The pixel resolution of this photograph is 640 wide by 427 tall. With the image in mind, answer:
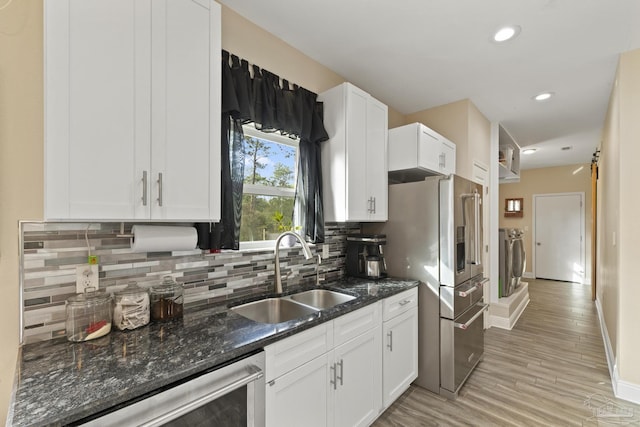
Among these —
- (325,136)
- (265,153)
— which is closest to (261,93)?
(265,153)

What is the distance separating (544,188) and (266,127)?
7.50 m

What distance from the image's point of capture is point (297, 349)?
144 centimetres

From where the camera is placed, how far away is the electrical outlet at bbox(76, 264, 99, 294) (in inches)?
50.7

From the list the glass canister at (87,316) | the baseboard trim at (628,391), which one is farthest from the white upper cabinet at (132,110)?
the baseboard trim at (628,391)

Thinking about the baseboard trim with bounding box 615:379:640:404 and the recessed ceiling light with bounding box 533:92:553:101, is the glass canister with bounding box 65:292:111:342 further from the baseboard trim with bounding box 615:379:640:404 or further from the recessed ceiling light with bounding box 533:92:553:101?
the recessed ceiling light with bounding box 533:92:553:101

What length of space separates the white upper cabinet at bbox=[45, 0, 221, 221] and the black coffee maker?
4.75 ft

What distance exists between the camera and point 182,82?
1.35 meters

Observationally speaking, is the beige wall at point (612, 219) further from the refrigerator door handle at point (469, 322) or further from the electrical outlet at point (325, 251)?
the electrical outlet at point (325, 251)

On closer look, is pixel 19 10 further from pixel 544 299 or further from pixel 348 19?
pixel 544 299

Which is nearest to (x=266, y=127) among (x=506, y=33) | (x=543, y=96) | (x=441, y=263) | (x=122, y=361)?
(x=122, y=361)

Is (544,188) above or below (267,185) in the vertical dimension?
above

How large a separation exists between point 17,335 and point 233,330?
2.64 feet

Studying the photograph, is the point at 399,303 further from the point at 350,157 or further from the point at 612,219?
the point at 612,219

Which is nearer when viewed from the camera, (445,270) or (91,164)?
(91,164)
